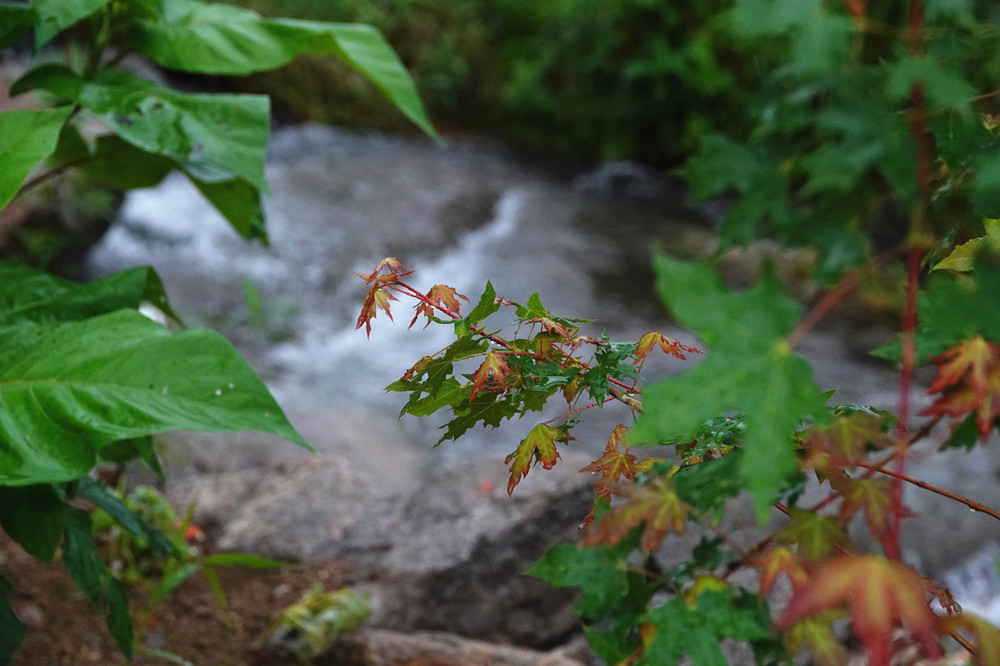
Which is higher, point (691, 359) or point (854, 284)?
point (854, 284)

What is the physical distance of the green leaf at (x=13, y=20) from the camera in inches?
48.4

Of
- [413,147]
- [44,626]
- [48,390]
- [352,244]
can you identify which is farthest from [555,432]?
[413,147]

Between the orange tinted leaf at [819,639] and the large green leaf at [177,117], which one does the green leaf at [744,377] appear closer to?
the orange tinted leaf at [819,639]

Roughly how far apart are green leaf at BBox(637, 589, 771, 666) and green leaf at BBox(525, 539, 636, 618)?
43mm

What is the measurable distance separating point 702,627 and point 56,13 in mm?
1302

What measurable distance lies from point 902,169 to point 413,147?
298 inches

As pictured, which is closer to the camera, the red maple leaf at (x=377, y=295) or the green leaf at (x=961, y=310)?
the green leaf at (x=961, y=310)

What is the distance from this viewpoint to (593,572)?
0.65 metres

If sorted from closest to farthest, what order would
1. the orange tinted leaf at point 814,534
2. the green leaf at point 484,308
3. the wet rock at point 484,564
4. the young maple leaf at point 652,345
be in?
the orange tinted leaf at point 814,534, the green leaf at point 484,308, the young maple leaf at point 652,345, the wet rock at point 484,564

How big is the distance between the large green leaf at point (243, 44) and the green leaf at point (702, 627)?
1069mm

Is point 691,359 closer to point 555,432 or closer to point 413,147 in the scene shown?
point 555,432

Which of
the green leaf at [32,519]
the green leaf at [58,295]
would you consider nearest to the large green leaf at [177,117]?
the green leaf at [58,295]

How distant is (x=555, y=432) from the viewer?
88 cm

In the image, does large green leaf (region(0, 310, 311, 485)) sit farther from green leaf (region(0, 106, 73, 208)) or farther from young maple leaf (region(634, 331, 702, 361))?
young maple leaf (region(634, 331, 702, 361))
